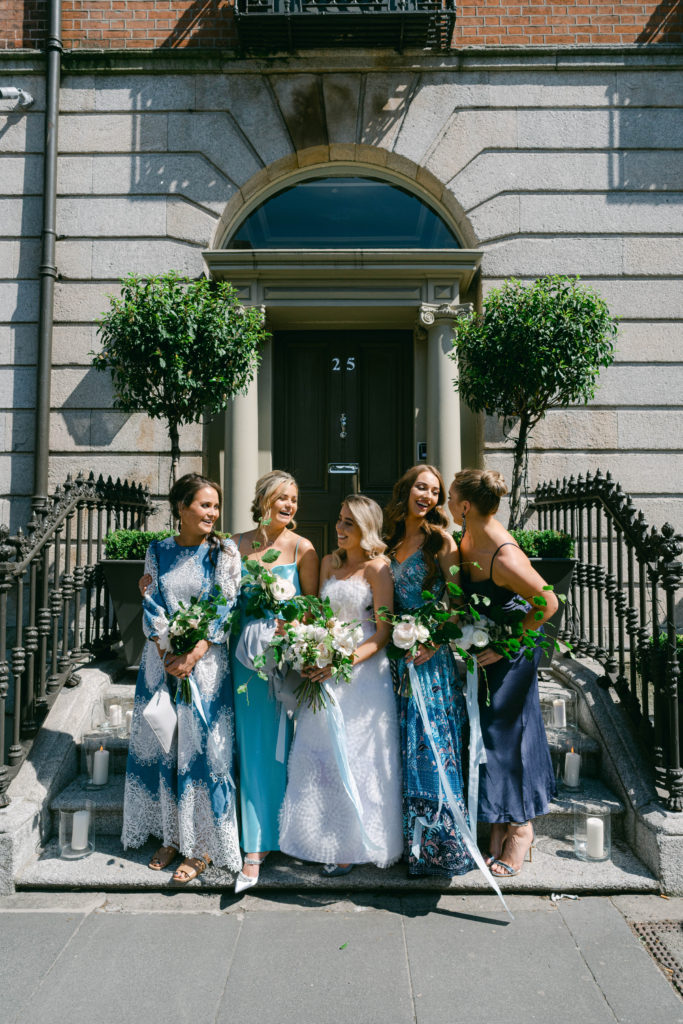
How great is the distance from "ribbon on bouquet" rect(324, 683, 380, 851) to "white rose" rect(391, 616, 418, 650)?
1.48 ft

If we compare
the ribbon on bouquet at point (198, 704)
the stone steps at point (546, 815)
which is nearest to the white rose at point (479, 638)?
the stone steps at point (546, 815)

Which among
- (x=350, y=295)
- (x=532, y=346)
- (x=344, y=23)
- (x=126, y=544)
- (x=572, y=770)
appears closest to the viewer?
(x=572, y=770)

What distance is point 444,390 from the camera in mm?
7605

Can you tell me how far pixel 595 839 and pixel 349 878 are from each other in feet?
4.45

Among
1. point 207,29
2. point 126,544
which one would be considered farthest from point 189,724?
point 207,29

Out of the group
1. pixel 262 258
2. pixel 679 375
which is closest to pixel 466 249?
pixel 262 258

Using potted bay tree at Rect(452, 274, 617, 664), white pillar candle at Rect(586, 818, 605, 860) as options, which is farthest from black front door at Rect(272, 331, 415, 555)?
white pillar candle at Rect(586, 818, 605, 860)

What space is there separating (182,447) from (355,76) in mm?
4601

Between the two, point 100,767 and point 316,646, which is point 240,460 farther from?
point 316,646

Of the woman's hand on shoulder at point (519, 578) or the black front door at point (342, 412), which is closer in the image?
the woman's hand on shoulder at point (519, 578)

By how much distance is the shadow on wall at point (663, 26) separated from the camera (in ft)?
25.5

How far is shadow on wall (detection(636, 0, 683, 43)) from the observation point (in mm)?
7773

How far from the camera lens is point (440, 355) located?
7617mm

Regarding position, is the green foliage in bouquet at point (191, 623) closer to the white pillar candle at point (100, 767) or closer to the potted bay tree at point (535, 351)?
the white pillar candle at point (100, 767)
